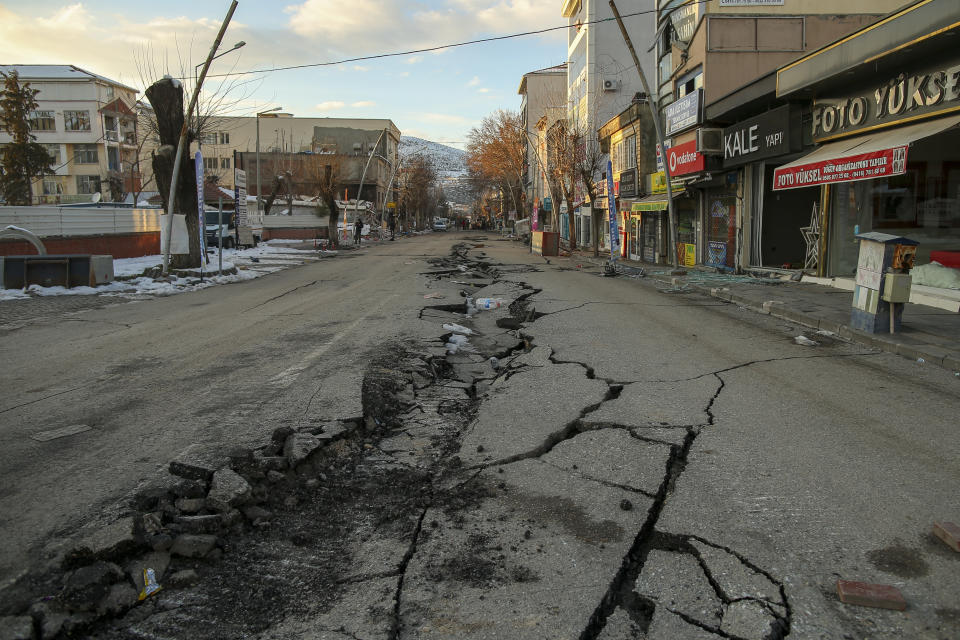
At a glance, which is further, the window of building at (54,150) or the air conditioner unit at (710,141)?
the window of building at (54,150)

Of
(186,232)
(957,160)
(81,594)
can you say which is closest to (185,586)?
(81,594)

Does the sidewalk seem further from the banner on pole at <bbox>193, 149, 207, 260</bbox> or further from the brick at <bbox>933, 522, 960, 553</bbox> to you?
the banner on pole at <bbox>193, 149, 207, 260</bbox>

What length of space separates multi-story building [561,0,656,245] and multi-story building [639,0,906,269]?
15573 millimetres

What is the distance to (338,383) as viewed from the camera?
19.8 ft

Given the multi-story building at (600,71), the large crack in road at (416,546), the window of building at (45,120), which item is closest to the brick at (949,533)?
the large crack in road at (416,546)

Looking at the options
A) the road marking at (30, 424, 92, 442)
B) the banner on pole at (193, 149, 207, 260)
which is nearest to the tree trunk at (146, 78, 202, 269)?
the banner on pole at (193, 149, 207, 260)

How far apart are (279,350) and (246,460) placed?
3.96 meters

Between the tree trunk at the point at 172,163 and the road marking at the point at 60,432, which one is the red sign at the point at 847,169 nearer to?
the road marking at the point at 60,432

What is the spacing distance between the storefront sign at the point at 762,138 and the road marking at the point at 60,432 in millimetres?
15720

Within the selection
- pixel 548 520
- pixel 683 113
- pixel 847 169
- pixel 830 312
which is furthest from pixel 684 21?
pixel 548 520

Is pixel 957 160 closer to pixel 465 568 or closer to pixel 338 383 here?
pixel 338 383

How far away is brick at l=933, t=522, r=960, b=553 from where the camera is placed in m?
3.01

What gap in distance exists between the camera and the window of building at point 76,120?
59.9 m

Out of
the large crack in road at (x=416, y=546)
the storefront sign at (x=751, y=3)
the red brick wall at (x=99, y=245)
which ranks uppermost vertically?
the storefront sign at (x=751, y=3)
